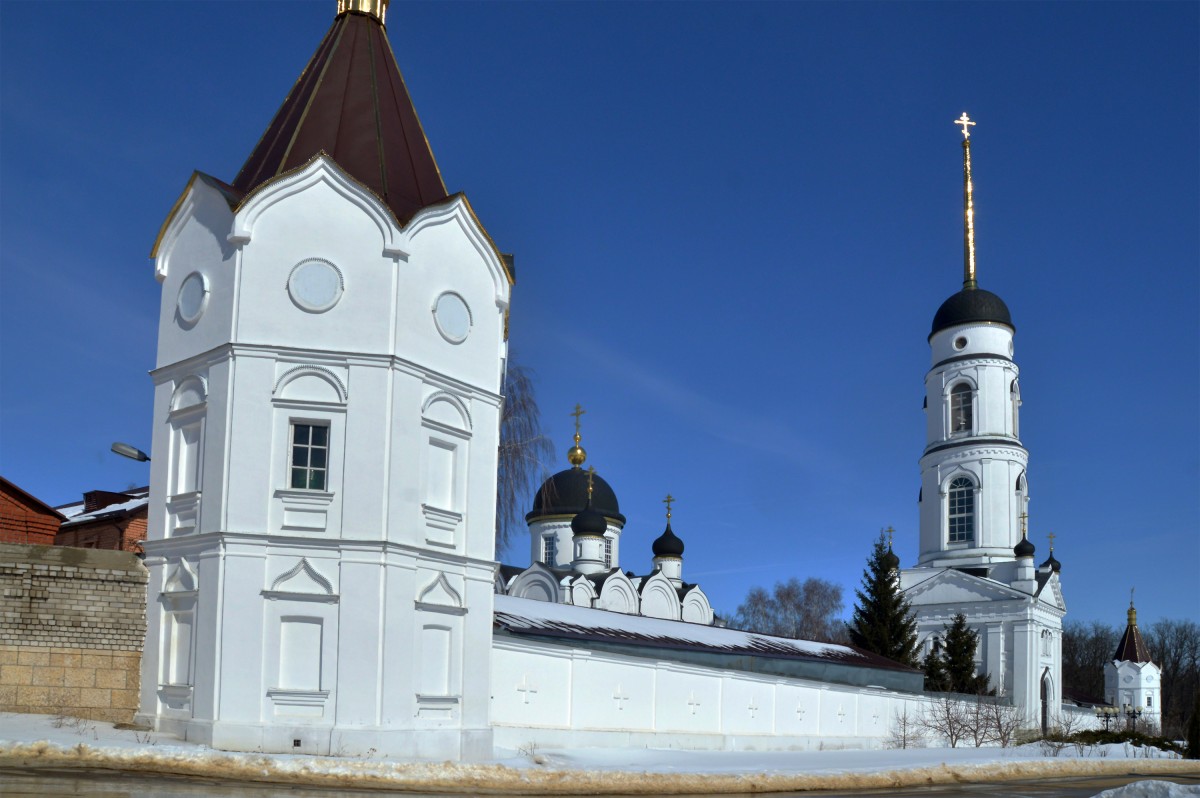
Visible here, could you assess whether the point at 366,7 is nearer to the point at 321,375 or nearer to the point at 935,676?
the point at 321,375

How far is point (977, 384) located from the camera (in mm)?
51000

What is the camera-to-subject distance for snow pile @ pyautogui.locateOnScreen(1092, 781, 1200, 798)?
12.5 metres

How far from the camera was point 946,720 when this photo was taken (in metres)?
31.1

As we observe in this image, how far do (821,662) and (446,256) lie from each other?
16.3 meters

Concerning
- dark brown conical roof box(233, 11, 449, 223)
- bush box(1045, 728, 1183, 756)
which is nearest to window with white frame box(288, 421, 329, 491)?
dark brown conical roof box(233, 11, 449, 223)

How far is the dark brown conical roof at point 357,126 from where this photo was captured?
18.4 metres

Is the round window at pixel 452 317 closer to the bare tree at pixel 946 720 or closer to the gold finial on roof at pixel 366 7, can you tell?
the gold finial on roof at pixel 366 7

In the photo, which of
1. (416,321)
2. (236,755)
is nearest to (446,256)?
(416,321)

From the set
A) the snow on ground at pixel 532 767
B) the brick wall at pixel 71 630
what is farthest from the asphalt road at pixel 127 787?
the brick wall at pixel 71 630

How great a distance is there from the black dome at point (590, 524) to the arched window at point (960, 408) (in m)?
17.0

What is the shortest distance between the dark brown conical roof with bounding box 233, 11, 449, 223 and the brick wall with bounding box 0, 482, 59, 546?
10.5m

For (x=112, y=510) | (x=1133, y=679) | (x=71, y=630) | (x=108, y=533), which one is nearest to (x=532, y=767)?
(x=71, y=630)

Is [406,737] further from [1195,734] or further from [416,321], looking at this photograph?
[1195,734]

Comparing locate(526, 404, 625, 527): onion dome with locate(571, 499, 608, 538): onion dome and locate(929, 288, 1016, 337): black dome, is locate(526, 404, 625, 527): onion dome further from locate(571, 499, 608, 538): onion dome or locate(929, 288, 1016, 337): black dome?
locate(929, 288, 1016, 337): black dome
